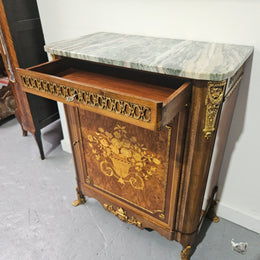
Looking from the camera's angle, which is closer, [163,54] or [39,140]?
[163,54]

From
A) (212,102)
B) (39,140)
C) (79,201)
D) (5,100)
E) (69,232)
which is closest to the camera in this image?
(212,102)

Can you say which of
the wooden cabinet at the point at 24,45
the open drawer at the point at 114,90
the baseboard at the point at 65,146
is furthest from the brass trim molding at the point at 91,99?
the baseboard at the point at 65,146

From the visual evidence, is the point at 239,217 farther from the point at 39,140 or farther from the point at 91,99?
the point at 39,140

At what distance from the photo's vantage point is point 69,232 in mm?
1477

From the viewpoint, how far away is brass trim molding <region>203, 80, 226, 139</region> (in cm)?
77

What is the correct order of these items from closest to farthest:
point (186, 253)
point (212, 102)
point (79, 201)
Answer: point (212, 102)
point (186, 253)
point (79, 201)

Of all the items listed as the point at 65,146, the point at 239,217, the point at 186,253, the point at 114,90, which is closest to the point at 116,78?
the point at 114,90

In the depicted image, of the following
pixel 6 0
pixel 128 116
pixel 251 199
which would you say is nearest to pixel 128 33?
pixel 128 116

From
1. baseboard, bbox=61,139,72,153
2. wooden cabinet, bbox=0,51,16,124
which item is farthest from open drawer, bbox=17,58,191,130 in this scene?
wooden cabinet, bbox=0,51,16,124

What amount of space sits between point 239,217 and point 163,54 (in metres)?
1.12

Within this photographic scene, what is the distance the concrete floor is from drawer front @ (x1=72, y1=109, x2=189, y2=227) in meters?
0.21

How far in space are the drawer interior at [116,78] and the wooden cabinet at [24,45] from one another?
2.33ft

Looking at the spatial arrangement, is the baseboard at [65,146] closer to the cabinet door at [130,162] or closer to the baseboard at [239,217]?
the cabinet door at [130,162]

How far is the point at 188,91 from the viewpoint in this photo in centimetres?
82
